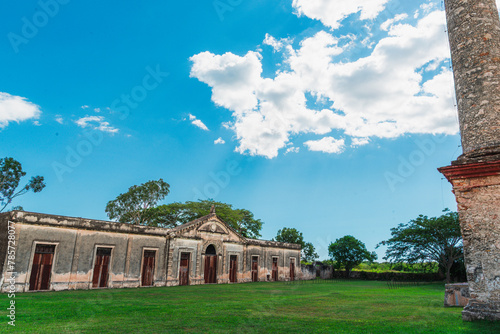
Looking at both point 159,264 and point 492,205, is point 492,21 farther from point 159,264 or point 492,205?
point 159,264

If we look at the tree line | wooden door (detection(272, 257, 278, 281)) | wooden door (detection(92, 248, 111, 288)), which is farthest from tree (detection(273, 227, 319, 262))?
wooden door (detection(92, 248, 111, 288))

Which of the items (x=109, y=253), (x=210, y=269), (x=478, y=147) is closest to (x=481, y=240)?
(x=478, y=147)

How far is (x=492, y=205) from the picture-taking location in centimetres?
532

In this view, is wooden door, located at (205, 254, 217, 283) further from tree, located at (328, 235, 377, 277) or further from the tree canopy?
tree, located at (328, 235, 377, 277)

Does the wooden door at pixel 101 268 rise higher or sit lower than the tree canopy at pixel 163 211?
lower

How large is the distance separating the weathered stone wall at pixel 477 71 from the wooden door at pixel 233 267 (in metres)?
20.5

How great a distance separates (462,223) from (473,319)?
1.59m

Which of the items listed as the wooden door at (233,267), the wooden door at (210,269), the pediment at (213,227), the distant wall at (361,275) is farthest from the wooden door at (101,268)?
the distant wall at (361,275)

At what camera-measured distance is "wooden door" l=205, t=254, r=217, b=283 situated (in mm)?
22197

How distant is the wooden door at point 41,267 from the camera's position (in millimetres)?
14648

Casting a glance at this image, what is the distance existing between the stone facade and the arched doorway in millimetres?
84

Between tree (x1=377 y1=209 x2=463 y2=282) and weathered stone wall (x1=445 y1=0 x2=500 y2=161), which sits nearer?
weathered stone wall (x1=445 y1=0 x2=500 y2=161)

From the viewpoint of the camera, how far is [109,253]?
56.7 feet

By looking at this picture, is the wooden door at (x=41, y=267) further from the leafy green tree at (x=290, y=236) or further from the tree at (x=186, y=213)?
the leafy green tree at (x=290, y=236)
